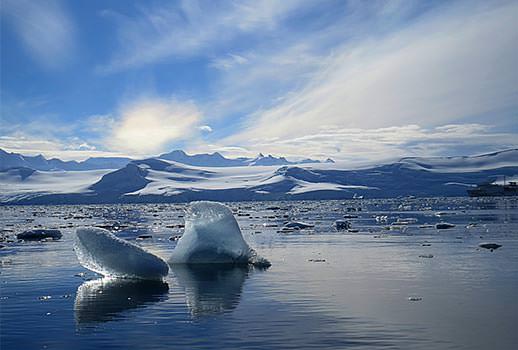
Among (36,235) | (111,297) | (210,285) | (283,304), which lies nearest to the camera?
(283,304)

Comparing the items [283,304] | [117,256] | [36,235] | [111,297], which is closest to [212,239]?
[117,256]

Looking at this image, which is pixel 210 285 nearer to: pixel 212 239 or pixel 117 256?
pixel 117 256

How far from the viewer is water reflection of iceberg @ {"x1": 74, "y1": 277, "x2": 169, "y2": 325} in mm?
15586

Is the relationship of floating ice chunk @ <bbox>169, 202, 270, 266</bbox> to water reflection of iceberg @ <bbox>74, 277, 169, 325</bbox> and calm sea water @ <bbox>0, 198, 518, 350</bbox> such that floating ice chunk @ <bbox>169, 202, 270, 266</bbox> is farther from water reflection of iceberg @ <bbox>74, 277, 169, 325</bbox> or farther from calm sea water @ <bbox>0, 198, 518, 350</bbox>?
water reflection of iceberg @ <bbox>74, 277, 169, 325</bbox>

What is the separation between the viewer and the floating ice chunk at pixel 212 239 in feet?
82.4

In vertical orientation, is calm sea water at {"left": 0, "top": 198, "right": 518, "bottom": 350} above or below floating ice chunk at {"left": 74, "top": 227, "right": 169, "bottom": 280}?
below

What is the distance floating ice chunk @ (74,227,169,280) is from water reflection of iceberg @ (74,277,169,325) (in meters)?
0.38

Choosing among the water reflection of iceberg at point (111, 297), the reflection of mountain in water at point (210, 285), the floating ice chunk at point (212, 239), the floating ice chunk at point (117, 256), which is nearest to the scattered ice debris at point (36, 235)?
the floating ice chunk at point (212, 239)

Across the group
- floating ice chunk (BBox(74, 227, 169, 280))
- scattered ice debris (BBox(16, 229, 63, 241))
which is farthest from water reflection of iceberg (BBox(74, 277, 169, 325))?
scattered ice debris (BBox(16, 229, 63, 241))

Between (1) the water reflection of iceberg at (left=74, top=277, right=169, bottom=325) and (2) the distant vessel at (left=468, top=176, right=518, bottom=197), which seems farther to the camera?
(2) the distant vessel at (left=468, top=176, right=518, bottom=197)

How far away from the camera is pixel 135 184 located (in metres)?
198

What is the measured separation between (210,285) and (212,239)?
17.5 feet

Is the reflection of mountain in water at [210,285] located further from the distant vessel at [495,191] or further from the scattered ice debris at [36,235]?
the distant vessel at [495,191]

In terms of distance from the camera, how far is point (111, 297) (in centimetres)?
1805
